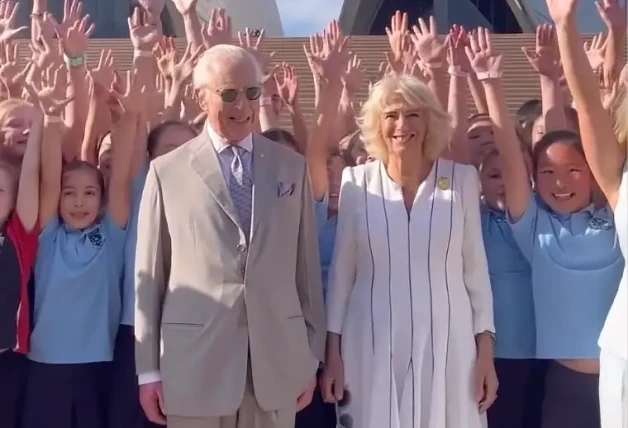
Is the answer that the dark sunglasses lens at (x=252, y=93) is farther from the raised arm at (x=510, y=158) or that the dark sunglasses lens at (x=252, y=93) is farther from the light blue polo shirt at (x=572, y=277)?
the light blue polo shirt at (x=572, y=277)

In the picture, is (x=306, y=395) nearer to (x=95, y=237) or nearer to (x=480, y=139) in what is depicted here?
(x=95, y=237)

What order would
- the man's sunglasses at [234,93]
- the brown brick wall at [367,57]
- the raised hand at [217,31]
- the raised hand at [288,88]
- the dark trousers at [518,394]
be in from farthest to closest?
1. the brown brick wall at [367,57]
2. the raised hand at [288,88]
3. the raised hand at [217,31]
4. the dark trousers at [518,394]
5. the man's sunglasses at [234,93]

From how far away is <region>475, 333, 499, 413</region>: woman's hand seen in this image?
8.92 ft

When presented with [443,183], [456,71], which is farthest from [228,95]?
[456,71]

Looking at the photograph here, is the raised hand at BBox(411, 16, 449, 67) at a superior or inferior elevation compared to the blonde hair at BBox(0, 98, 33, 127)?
superior

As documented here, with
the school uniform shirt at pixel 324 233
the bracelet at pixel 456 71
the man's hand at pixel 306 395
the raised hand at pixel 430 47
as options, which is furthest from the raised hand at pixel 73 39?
the man's hand at pixel 306 395

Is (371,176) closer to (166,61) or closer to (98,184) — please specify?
(98,184)

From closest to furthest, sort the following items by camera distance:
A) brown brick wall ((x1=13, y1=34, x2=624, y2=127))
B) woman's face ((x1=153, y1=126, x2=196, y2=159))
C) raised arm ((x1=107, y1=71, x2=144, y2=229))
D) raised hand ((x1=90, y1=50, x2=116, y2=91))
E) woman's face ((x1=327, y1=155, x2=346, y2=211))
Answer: raised arm ((x1=107, y1=71, x2=144, y2=229)) → woman's face ((x1=153, y1=126, x2=196, y2=159)) → woman's face ((x1=327, y1=155, x2=346, y2=211)) → raised hand ((x1=90, y1=50, x2=116, y2=91)) → brown brick wall ((x1=13, y1=34, x2=624, y2=127))

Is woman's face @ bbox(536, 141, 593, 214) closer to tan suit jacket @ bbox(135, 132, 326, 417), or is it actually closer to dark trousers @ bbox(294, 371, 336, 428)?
tan suit jacket @ bbox(135, 132, 326, 417)

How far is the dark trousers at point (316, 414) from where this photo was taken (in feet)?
10.6

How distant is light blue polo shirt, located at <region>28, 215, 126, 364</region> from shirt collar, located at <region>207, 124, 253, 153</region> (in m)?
0.72

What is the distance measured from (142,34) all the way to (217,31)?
34 centimetres

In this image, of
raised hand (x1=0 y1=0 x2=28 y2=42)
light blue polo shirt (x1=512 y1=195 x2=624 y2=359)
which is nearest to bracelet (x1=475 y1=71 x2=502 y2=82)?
light blue polo shirt (x1=512 y1=195 x2=624 y2=359)

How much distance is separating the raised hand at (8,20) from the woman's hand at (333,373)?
7.27 ft
